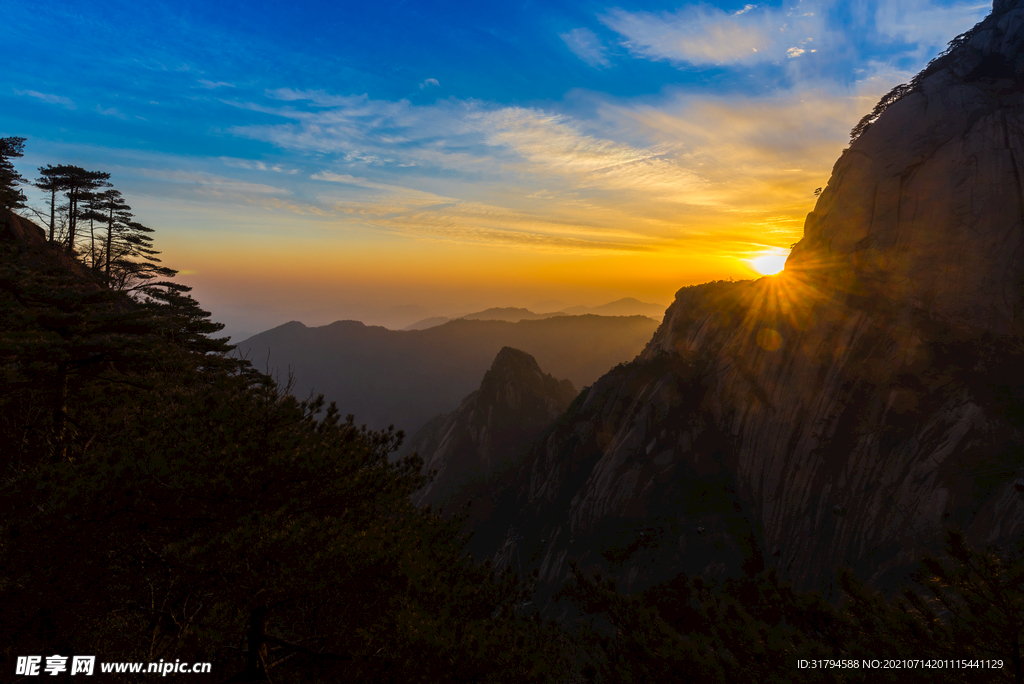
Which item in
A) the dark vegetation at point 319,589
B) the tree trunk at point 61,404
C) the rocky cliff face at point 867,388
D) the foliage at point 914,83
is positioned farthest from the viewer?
the foliage at point 914,83

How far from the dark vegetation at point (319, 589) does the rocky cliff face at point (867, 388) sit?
22490 mm

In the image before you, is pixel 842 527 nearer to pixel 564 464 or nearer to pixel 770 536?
pixel 770 536

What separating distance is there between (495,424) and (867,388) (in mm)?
75789

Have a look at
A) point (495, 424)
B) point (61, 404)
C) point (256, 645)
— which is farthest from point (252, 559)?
point (495, 424)

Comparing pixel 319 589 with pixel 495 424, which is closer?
pixel 319 589

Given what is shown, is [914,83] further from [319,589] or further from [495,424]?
[495,424]

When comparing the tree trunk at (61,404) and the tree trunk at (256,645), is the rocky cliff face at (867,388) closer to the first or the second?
the tree trunk at (256,645)

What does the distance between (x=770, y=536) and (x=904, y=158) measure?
112ft

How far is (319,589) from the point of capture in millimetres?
10266

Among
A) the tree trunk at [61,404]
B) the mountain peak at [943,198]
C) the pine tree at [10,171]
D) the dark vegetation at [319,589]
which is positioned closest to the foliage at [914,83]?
the mountain peak at [943,198]

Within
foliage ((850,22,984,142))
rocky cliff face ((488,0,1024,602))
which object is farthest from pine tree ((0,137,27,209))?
foliage ((850,22,984,142))

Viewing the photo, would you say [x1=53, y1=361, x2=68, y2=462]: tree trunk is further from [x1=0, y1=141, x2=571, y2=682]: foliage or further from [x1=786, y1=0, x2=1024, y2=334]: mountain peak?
[x1=786, y1=0, x2=1024, y2=334]: mountain peak

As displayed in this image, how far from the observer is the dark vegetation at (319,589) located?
327 inches

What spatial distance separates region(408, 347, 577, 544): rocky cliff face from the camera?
306 feet
